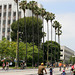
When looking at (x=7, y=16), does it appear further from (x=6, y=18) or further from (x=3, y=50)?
(x=3, y=50)

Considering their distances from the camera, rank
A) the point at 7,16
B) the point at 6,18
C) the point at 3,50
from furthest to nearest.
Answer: the point at 7,16 < the point at 6,18 < the point at 3,50

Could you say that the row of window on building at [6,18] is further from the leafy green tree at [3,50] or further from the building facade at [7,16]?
the leafy green tree at [3,50]

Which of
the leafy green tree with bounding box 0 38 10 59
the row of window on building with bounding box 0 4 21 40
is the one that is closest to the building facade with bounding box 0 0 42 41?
the row of window on building with bounding box 0 4 21 40

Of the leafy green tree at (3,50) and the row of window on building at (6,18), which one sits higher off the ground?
the row of window on building at (6,18)

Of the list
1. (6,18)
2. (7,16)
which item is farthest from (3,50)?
(7,16)

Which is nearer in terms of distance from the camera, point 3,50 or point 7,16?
point 3,50

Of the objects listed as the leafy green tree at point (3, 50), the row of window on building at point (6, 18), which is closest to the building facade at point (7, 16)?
the row of window on building at point (6, 18)

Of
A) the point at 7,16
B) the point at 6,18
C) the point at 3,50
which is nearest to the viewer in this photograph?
the point at 3,50

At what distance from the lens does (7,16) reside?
109 metres

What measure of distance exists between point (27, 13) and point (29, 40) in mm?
18832

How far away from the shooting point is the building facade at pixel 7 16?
10688 centimetres

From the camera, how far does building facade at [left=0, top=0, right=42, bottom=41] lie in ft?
351

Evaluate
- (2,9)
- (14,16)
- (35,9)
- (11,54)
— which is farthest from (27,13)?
(11,54)

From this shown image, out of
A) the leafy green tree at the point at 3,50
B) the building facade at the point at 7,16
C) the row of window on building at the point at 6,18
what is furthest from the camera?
the row of window on building at the point at 6,18
